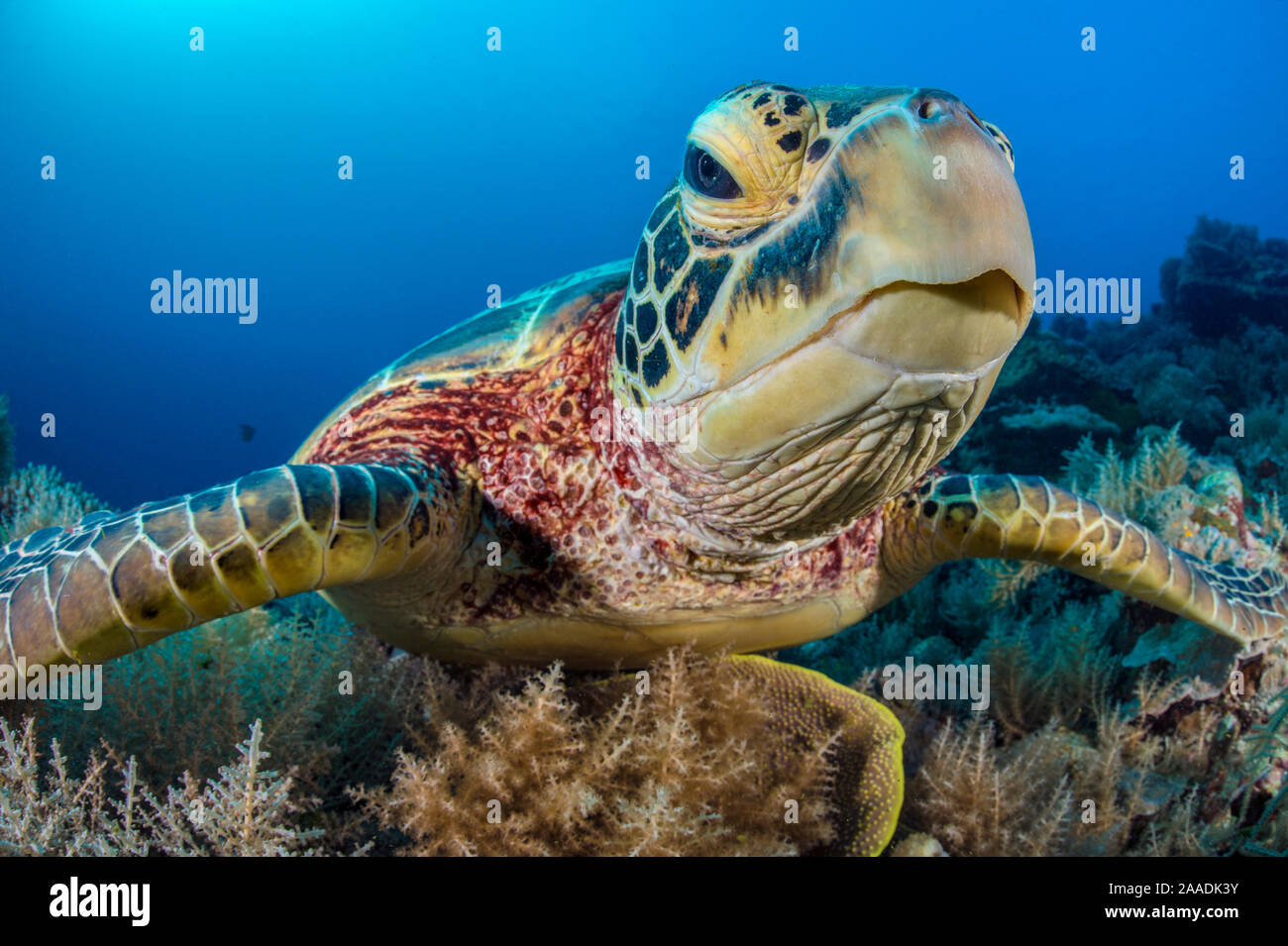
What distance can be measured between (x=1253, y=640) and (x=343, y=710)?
313 cm

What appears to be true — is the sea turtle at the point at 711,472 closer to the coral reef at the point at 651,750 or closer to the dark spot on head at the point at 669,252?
the dark spot on head at the point at 669,252

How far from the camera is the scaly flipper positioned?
187cm

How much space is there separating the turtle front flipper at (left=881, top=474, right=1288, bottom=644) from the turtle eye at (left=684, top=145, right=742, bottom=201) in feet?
4.73

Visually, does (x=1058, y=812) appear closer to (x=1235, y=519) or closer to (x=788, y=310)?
(x=788, y=310)

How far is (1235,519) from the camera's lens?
9.54 ft

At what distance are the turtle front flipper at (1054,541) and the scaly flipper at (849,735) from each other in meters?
0.56

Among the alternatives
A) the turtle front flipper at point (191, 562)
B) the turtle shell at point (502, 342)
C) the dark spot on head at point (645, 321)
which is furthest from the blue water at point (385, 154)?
the dark spot on head at point (645, 321)

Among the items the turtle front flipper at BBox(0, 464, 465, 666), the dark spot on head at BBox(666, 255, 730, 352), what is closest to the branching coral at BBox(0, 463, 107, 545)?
the turtle front flipper at BBox(0, 464, 465, 666)

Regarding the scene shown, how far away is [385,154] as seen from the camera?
67.1 m

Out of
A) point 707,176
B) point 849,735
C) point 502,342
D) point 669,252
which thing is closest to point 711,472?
point 669,252

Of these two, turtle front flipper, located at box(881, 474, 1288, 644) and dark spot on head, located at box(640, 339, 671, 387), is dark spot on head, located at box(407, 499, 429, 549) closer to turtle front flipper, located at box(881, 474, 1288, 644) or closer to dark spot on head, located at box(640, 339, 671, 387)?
dark spot on head, located at box(640, 339, 671, 387)

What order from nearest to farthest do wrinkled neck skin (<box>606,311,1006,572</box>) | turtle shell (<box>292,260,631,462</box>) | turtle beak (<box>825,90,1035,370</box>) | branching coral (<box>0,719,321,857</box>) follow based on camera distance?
turtle beak (<box>825,90,1035,370</box>), wrinkled neck skin (<box>606,311,1006,572</box>), branching coral (<box>0,719,321,857</box>), turtle shell (<box>292,260,631,462</box>)

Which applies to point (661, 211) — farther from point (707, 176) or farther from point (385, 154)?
point (385, 154)

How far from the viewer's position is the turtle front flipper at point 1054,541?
2305mm
